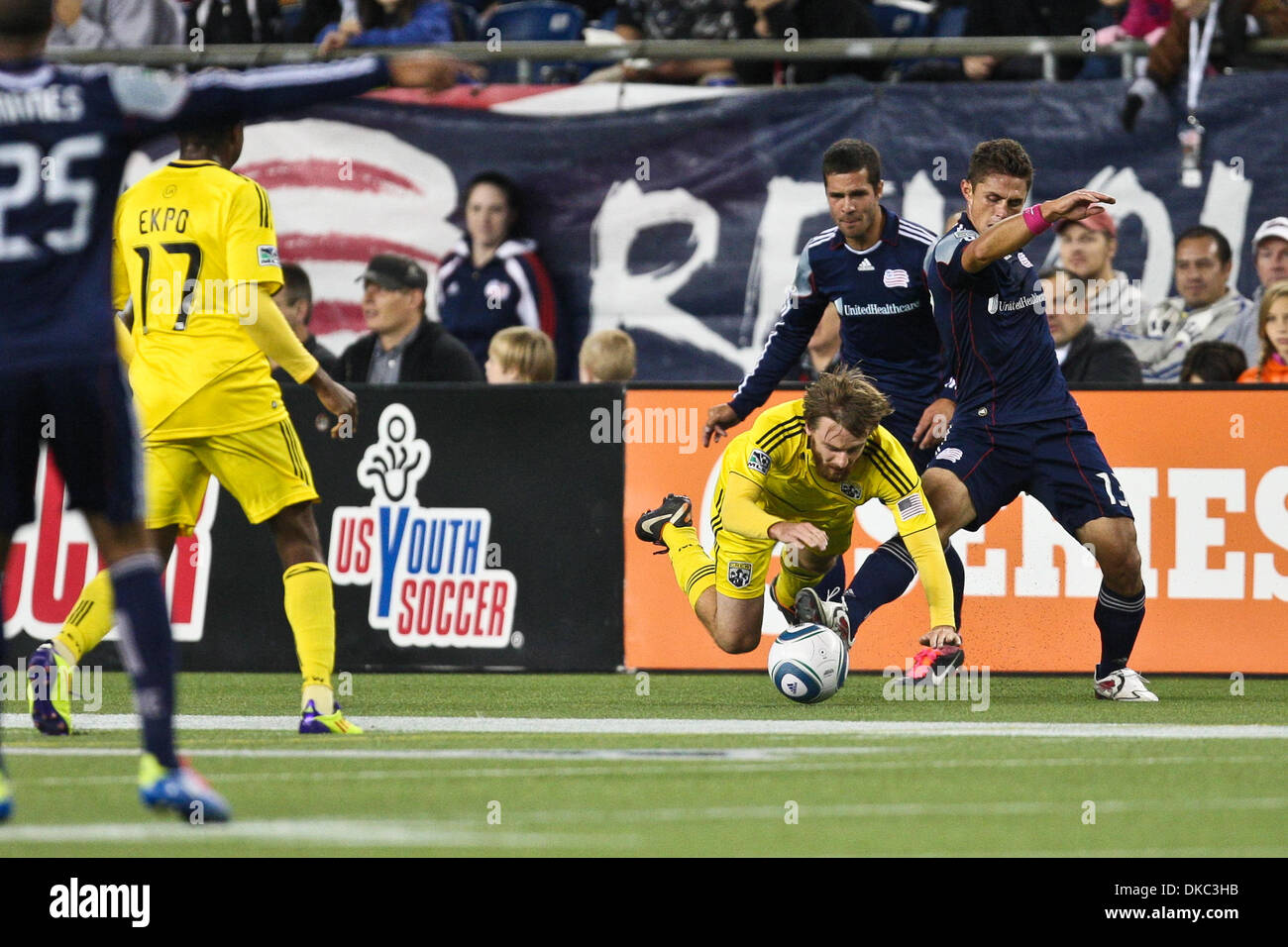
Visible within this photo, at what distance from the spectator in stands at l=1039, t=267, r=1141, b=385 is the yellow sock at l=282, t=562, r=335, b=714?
5477 millimetres

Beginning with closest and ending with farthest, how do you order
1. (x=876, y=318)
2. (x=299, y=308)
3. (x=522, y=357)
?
(x=876, y=318) → (x=522, y=357) → (x=299, y=308)

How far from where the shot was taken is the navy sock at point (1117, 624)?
10008 mm

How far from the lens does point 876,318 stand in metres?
10.5

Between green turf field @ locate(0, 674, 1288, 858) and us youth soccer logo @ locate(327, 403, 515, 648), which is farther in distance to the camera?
us youth soccer logo @ locate(327, 403, 515, 648)

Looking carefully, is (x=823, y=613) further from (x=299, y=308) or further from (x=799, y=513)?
(x=299, y=308)

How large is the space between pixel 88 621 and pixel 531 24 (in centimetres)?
766

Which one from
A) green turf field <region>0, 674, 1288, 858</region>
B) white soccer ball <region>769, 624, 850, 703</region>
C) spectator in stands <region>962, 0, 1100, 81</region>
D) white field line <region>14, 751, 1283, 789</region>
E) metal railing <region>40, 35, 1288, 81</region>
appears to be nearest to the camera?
green turf field <region>0, 674, 1288, 858</region>

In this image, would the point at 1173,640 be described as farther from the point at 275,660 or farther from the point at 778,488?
the point at 275,660

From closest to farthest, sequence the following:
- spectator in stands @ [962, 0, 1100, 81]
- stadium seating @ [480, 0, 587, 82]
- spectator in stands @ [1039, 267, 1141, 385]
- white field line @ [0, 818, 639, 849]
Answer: white field line @ [0, 818, 639, 849] < spectator in stands @ [1039, 267, 1141, 385] < spectator in stands @ [962, 0, 1100, 81] < stadium seating @ [480, 0, 587, 82]

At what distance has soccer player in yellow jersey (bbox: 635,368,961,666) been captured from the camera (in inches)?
350

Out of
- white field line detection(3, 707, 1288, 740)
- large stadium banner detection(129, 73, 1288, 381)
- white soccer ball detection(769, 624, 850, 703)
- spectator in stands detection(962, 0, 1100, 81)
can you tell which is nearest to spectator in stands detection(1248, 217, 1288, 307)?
large stadium banner detection(129, 73, 1288, 381)

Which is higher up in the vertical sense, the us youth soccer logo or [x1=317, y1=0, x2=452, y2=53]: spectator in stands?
[x1=317, y1=0, x2=452, y2=53]: spectator in stands

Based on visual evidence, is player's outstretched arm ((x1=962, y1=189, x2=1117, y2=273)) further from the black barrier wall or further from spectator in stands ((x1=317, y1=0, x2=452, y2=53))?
spectator in stands ((x1=317, y1=0, x2=452, y2=53))

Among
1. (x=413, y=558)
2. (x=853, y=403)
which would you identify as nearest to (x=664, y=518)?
(x=413, y=558)
